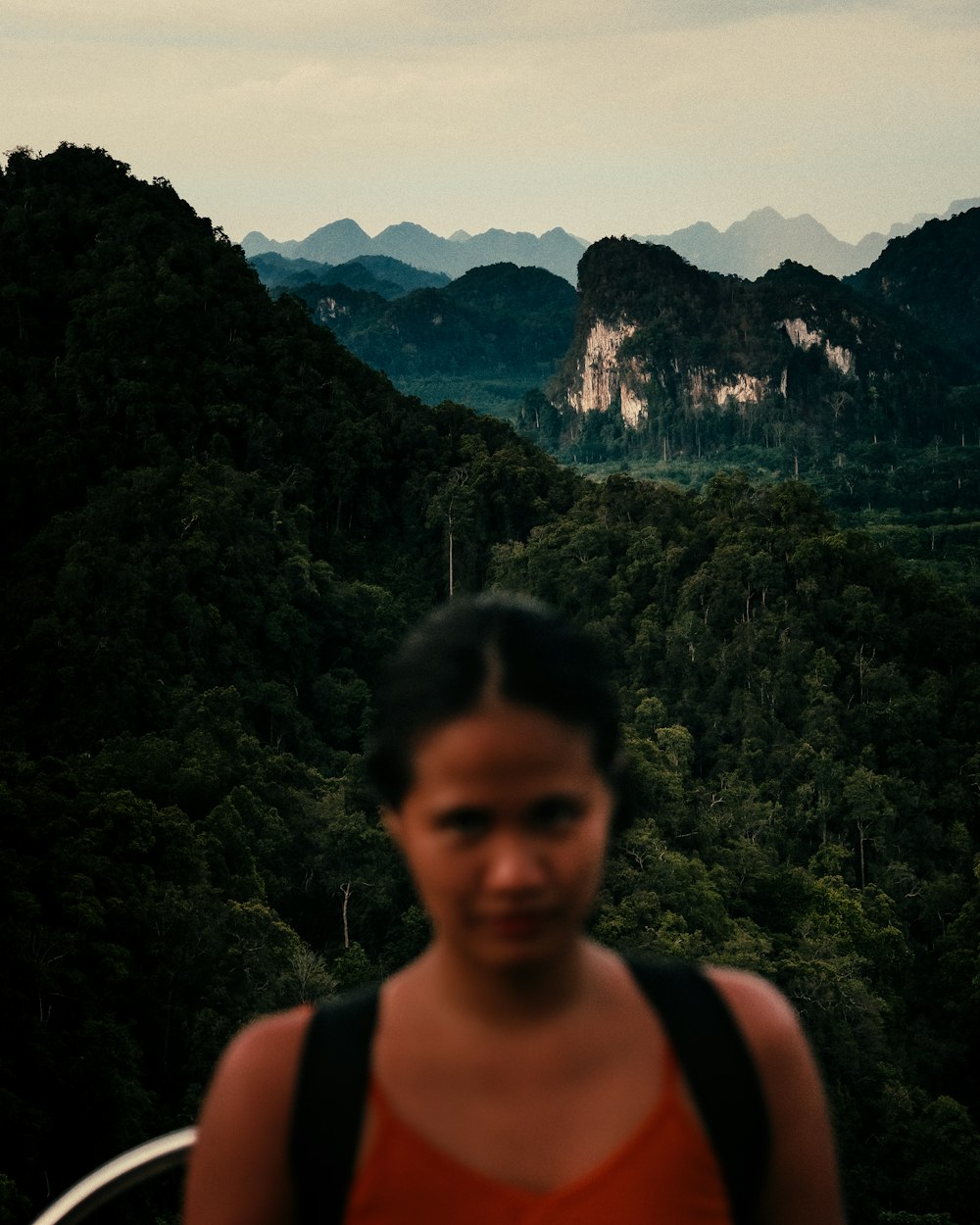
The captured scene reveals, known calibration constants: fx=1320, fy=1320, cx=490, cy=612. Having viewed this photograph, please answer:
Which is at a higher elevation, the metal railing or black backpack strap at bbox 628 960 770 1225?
black backpack strap at bbox 628 960 770 1225

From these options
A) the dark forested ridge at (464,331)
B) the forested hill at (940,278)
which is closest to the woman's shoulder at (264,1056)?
the dark forested ridge at (464,331)

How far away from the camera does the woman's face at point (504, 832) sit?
0.90m

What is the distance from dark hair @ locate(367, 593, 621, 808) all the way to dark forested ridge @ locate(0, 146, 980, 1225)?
901 centimetres

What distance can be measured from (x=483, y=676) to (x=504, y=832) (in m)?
0.11

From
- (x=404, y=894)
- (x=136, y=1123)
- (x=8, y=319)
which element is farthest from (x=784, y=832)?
(x=8, y=319)

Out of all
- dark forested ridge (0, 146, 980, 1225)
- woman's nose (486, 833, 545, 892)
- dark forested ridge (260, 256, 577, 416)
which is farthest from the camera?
dark forested ridge (260, 256, 577, 416)

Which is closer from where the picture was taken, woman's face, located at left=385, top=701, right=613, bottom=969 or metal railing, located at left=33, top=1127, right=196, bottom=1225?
woman's face, located at left=385, top=701, right=613, bottom=969

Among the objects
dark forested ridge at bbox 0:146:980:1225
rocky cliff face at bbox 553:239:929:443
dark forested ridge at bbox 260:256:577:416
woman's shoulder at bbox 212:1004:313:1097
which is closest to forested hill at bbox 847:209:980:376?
dark forested ridge at bbox 260:256:577:416

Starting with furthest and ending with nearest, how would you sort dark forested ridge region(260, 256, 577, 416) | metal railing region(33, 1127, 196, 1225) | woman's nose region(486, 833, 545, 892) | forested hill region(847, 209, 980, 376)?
1. dark forested ridge region(260, 256, 577, 416)
2. forested hill region(847, 209, 980, 376)
3. metal railing region(33, 1127, 196, 1225)
4. woman's nose region(486, 833, 545, 892)

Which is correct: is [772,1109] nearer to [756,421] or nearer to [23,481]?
[23,481]

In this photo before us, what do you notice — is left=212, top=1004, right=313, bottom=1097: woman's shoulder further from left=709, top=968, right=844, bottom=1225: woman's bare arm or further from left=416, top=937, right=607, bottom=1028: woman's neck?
left=709, top=968, right=844, bottom=1225: woman's bare arm

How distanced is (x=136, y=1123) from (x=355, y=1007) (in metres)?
11.0

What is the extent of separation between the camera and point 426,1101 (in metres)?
0.93

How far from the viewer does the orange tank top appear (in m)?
0.89
